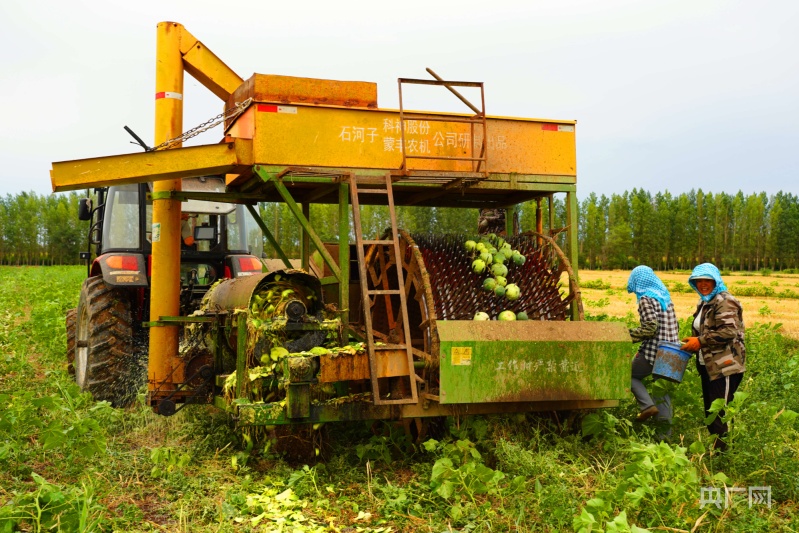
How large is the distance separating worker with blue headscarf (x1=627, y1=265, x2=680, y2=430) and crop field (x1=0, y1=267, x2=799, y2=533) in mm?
189

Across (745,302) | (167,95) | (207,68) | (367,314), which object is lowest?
(745,302)

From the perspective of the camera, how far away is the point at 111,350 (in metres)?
8.10

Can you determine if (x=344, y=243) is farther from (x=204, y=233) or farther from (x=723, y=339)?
(x=723, y=339)

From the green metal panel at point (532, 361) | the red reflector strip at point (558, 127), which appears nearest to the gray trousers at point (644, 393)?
the green metal panel at point (532, 361)

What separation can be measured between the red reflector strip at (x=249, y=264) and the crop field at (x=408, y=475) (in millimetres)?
2150

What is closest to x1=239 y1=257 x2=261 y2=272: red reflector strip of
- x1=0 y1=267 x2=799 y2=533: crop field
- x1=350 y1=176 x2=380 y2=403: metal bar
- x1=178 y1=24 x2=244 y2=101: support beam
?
x1=178 y1=24 x2=244 y2=101: support beam

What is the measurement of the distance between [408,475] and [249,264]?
13.5 ft

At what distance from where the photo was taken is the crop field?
4.50 m

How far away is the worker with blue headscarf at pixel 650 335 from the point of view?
22.4ft

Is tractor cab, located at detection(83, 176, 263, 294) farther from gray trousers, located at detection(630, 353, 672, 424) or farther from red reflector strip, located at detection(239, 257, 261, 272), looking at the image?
gray trousers, located at detection(630, 353, 672, 424)

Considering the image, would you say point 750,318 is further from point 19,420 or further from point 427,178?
point 19,420

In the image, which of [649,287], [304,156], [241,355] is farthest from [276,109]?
[649,287]

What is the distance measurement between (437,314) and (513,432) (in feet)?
3.98

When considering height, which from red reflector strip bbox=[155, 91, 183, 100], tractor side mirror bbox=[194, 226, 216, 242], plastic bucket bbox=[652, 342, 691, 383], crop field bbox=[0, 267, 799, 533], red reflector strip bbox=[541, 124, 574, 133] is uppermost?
red reflector strip bbox=[155, 91, 183, 100]
